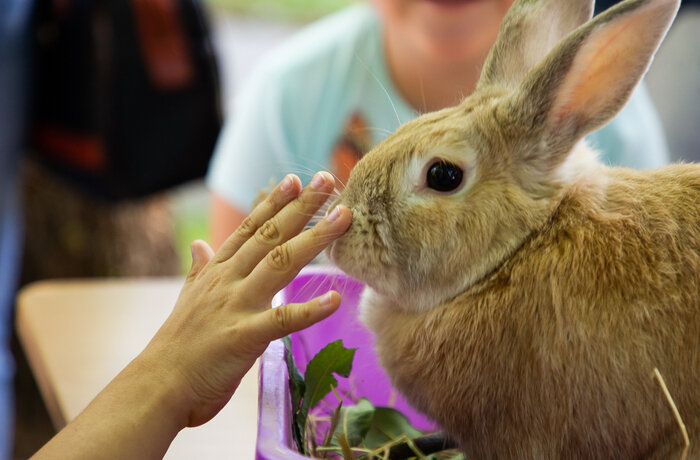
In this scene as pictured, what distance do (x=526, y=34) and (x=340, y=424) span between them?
478mm

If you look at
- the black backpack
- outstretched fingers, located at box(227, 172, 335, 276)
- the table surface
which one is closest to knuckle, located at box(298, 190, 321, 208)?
outstretched fingers, located at box(227, 172, 335, 276)

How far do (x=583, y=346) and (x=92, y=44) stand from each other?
1.55 meters

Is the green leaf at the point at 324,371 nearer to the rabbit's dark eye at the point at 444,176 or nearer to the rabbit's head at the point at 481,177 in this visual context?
the rabbit's head at the point at 481,177

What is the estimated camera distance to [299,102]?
186 centimetres

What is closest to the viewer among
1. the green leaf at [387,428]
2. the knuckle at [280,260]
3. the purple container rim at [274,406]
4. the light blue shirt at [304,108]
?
the purple container rim at [274,406]

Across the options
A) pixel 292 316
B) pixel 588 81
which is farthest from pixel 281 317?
pixel 588 81

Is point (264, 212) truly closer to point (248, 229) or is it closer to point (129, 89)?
point (248, 229)

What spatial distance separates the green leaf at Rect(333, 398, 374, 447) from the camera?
887 mm

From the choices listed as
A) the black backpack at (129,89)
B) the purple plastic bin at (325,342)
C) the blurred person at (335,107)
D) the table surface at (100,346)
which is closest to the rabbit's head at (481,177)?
the purple plastic bin at (325,342)

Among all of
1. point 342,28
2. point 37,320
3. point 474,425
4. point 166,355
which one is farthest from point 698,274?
point 342,28

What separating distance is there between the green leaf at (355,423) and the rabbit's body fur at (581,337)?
0.10 m

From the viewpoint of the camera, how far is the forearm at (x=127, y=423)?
0.78 meters

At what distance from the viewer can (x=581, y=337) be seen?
0.74 meters

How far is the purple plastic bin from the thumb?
0.09 metres
